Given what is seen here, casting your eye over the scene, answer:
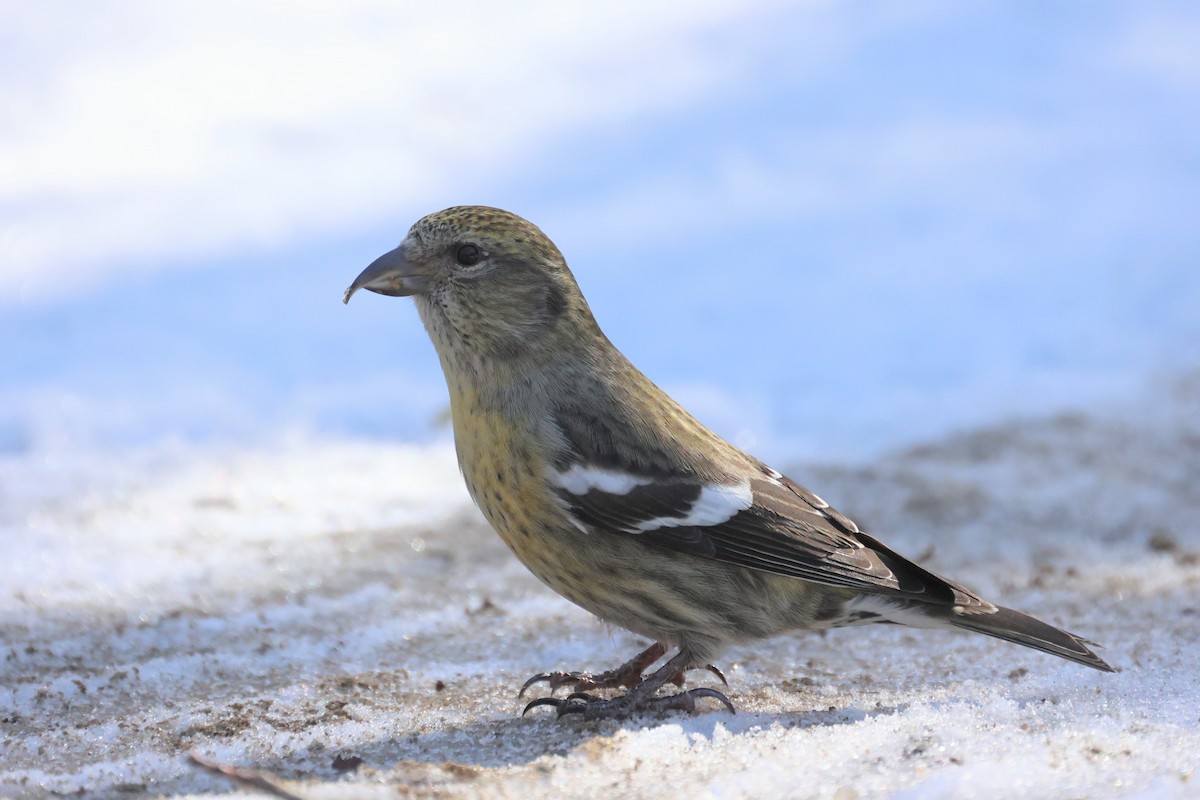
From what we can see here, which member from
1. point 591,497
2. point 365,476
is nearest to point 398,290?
point 591,497

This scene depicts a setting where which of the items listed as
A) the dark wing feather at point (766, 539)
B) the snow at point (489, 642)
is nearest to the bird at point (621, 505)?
the dark wing feather at point (766, 539)

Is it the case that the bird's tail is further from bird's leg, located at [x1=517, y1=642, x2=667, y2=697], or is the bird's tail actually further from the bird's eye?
the bird's eye

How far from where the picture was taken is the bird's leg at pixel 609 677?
385cm

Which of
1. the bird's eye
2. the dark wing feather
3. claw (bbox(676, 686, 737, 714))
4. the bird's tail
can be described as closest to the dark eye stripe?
the bird's eye

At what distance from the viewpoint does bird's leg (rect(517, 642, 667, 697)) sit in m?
3.85

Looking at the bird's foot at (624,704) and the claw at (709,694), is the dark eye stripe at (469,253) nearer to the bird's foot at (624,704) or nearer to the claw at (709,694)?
the bird's foot at (624,704)

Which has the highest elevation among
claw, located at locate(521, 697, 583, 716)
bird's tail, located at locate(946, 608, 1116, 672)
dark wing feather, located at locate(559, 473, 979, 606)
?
dark wing feather, located at locate(559, 473, 979, 606)

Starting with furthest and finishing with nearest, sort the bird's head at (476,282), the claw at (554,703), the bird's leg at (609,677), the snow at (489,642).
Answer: the bird's head at (476,282) < the bird's leg at (609,677) < the claw at (554,703) < the snow at (489,642)

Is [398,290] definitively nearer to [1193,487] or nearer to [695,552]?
[695,552]

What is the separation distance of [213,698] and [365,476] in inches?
119

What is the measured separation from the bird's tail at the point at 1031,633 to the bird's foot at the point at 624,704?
0.76m

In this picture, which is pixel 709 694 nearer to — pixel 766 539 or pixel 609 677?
pixel 609 677

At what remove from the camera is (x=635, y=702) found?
3656mm

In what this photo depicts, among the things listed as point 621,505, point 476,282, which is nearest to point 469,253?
point 476,282
